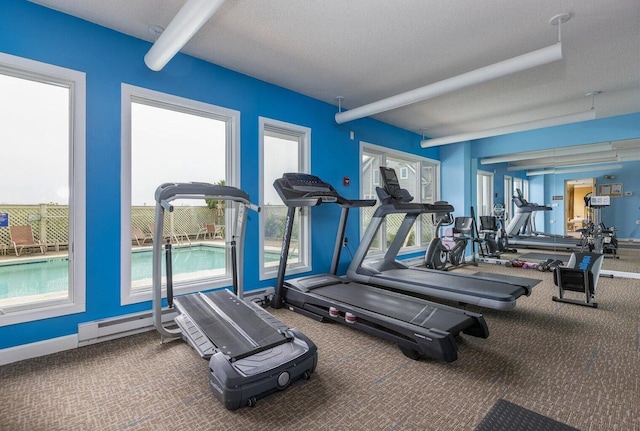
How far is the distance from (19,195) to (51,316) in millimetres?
1051

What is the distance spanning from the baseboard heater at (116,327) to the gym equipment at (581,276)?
4558 millimetres

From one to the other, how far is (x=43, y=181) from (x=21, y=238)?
518 mm

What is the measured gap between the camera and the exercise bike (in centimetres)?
562

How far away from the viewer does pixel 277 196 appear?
14.8 feet

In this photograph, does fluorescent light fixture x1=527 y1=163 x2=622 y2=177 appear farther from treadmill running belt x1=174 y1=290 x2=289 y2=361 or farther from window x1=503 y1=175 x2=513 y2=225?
treadmill running belt x1=174 y1=290 x2=289 y2=361

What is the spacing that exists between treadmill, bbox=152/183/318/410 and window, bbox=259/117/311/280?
890 mm

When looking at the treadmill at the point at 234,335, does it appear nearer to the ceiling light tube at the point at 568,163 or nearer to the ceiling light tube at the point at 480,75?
the ceiling light tube at the point at 480,75

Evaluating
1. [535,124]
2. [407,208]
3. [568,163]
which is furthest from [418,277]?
[568,163]

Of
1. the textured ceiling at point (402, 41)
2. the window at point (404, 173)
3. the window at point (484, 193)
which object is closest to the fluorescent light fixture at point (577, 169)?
the window at point (484, 193)

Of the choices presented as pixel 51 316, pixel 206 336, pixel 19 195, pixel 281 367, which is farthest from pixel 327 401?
pixel 19 195

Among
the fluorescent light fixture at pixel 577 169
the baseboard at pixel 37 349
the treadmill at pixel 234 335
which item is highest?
the fluorescent light fixture at pixel 577 169

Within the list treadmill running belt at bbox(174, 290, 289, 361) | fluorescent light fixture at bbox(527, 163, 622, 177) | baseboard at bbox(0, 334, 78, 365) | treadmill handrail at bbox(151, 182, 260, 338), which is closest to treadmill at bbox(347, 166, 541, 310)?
treadmill running belt at bbox(174, 290, 289, 361)

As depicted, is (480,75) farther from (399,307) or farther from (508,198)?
(508,198)

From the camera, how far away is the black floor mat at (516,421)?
1752mm
